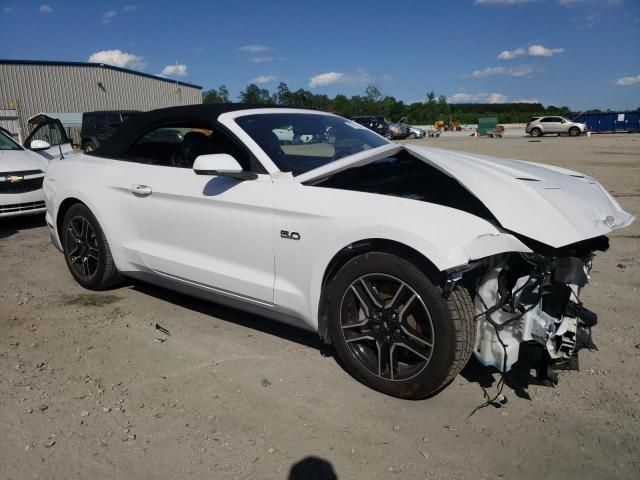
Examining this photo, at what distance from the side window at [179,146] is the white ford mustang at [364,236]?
0.01 m

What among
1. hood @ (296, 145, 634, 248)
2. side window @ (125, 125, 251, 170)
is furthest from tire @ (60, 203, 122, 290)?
hood @ (296, 145, 634, 248)

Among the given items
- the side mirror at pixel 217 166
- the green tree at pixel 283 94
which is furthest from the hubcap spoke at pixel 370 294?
the green tree at pixel 283 94

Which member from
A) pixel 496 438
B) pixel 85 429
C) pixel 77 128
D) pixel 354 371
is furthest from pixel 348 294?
pixel 77 128

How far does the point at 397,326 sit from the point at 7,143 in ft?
25.8

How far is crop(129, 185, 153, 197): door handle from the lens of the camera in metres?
3.76

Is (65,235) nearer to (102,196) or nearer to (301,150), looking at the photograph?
(102,196)

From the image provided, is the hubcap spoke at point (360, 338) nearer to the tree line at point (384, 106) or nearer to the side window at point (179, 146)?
the side window at point (179, 146)

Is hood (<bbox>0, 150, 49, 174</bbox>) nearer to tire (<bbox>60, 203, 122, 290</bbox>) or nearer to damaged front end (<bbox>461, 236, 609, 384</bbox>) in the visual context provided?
tire (<bbox>60, 203, 122, 290</bbox>)

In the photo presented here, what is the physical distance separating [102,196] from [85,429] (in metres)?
2.05

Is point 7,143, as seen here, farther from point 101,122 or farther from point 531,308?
point 101,122

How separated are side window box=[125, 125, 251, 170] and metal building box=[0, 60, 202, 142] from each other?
108 feet

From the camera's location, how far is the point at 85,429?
2615 millimetres

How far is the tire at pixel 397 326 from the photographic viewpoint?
8.37ft

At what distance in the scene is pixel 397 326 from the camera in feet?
9.00
